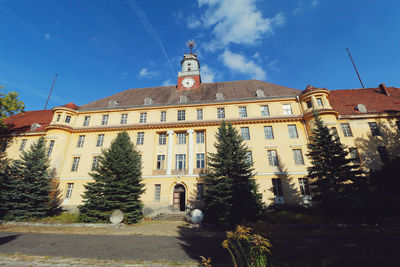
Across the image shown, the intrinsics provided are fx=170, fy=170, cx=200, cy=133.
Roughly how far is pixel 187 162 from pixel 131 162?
706 centimetres

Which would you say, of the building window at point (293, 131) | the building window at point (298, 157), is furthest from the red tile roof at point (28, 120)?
the building window at point (298, 157)

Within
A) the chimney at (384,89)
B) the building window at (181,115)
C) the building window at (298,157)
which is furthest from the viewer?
the chimney at (384,89)

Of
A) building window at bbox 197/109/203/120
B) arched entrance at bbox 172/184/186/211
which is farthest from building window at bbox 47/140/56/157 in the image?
building window at bbox 197/109/203/120

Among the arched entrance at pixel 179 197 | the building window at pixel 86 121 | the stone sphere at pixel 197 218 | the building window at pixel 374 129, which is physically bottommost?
the stone sphere at pixel 197 218

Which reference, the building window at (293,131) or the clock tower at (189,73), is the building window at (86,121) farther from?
the building window at (293,131)

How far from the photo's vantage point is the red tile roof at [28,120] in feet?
84.6

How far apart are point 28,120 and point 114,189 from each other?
24979 mm

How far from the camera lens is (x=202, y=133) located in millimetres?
23922

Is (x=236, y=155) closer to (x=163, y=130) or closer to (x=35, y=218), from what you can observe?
(x=163, y=130)

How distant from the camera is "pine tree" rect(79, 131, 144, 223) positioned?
50.7ft

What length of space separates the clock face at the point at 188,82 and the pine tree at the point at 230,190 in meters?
15.7

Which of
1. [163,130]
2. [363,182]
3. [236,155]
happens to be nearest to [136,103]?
[163,130]

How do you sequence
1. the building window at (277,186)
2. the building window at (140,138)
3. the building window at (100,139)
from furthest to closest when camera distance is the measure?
1. the building window at (100,139)
2. the building window at (140,138)
3. the building window at (277,186)

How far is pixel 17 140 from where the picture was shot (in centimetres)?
2492
